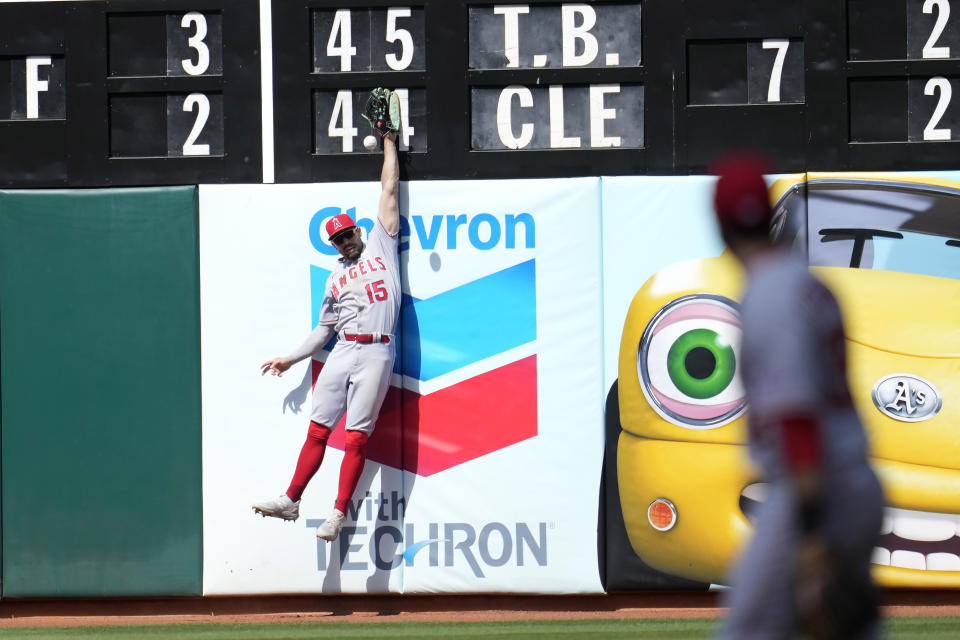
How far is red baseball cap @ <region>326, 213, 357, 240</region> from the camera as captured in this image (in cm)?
616

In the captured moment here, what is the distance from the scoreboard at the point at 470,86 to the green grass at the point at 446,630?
8.02 ft

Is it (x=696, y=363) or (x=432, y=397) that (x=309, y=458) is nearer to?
(x=432, y=397)

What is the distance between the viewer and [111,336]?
6359mm

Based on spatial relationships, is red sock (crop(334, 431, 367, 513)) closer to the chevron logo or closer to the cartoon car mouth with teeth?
the chevron logo

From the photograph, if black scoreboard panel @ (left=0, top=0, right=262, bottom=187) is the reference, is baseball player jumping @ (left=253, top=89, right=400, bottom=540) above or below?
below

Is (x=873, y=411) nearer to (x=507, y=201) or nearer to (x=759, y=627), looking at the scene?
(x=507, y=201)

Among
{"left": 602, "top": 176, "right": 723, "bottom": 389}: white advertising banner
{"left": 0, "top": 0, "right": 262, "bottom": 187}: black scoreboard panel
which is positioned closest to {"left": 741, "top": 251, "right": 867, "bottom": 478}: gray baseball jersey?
{"left": 602, "top": 176, "right": 723, "bottom": 389}: white advertising banner

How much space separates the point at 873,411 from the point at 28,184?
15.8ft

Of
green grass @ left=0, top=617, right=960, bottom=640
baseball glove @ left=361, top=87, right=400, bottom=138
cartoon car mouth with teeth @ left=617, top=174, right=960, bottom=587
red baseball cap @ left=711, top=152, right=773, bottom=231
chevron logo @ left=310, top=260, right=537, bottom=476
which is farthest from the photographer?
chevron logo @ left=310, top=260, right=537, bottom=476

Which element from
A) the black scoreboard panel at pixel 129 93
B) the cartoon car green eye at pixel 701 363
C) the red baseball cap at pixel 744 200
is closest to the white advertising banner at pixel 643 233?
the cartoon car green eye at pixel 701 363

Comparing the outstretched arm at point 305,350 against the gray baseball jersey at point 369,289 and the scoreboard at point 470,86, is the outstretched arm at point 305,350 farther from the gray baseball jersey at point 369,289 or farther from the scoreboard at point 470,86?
the scoreboard at point 470,86

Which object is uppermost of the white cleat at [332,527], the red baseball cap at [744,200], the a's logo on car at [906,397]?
the red baseball cap at [744,200]

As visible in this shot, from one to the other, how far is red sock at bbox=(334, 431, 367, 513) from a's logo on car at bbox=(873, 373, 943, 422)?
2749 millimetres

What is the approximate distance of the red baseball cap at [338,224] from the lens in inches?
243
